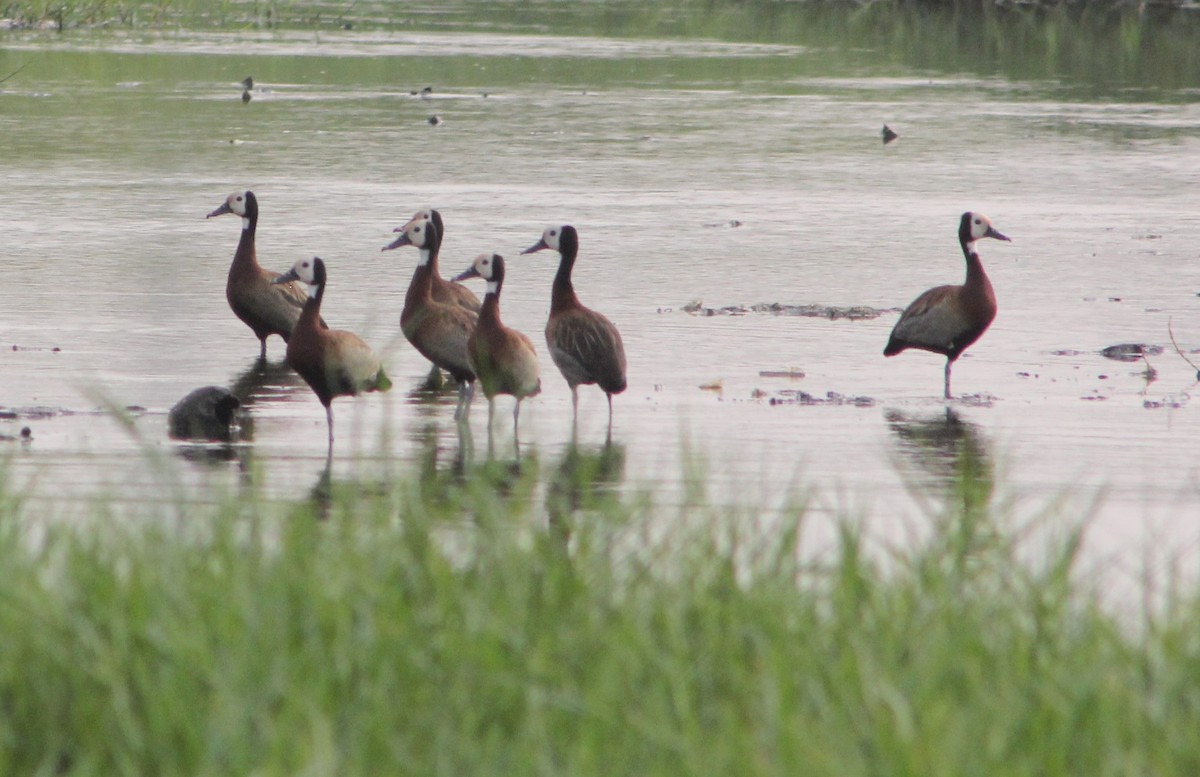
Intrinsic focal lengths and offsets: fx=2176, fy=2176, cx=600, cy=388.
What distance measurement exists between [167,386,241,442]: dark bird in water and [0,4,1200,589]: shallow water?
13cm

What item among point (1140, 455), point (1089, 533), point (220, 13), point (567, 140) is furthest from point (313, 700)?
point (220, 13)

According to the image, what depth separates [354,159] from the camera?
22.4 metres

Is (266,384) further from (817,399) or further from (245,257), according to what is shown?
(817,399)

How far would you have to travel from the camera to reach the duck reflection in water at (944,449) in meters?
9.25

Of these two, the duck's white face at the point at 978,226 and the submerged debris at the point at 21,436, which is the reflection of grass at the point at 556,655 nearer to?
the submerged debris at the point at 21,436

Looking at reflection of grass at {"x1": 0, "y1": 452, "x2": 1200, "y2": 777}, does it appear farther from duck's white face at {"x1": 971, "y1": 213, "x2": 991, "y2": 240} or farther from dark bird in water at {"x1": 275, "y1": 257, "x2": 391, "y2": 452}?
duck's white face at {"x1": 971, "y1": 213, "x2": 991, "y2": 240}

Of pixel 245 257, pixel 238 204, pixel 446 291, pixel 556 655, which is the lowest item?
pixel 556 655

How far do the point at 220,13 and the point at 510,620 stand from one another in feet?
132

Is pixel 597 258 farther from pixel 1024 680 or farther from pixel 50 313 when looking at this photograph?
pixel 1024 680

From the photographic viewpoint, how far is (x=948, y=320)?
12.0m

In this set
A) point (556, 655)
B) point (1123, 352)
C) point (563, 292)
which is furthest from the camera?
point (1123, 352)

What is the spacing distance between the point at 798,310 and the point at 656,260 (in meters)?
2.34

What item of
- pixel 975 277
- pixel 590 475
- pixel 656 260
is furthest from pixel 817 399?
pixel 656 260

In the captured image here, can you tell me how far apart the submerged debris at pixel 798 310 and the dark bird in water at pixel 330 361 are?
13.2 ft
